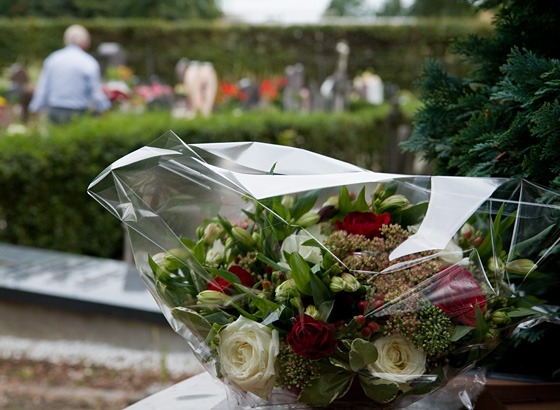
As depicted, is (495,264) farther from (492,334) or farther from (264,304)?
(264,304)

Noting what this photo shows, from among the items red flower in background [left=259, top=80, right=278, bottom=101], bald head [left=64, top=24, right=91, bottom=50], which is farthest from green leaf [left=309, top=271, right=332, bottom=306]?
red flower in background [left=259, top=80, right=278, bottom=101]

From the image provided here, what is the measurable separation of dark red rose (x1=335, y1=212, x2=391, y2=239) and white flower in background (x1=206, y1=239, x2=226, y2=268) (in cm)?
23

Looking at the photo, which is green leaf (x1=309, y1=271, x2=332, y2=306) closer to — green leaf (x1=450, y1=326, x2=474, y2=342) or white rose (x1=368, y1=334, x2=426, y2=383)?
white rose (x1=368, y1=334, x2=426, y2=383)

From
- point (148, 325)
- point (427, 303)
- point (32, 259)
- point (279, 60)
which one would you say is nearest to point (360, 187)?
point (427, 303)

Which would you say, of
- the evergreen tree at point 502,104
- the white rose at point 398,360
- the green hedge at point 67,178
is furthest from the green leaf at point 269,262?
the green hedge at point 67,178

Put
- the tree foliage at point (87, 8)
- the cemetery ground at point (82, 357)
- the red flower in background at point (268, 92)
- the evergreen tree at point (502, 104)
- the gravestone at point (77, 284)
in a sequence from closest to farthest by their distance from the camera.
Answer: the evergreen tree at point (502, 104)
the cemetery ground at point (82, 357)
the gravestone at point (77, 284)
the red flower in background at point (268, 92)
the tree foliage at point (87, 8)

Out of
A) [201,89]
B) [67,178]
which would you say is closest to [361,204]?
[67,178]

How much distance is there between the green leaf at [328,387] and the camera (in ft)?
3.57

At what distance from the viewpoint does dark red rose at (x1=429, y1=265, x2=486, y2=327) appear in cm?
107

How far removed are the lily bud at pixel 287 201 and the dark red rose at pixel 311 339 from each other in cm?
23

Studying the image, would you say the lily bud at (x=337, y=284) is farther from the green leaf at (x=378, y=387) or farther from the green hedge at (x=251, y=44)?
the green hedge at (x=251, y=44)

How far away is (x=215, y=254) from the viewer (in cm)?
124

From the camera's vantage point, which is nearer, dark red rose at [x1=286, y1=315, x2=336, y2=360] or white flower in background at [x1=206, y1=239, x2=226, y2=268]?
dark red rose at [x1=286, y1=315, x2=336, y2=360]

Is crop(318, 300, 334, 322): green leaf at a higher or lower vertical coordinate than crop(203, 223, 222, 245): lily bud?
lower
